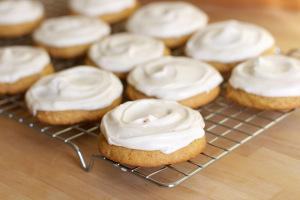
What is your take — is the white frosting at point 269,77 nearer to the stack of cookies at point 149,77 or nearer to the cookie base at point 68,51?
the stack of cookies at point 149,77

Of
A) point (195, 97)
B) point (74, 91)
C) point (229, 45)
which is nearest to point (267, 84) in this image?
point (195, 97)

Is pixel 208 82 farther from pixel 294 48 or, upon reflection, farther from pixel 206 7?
pixel 206 7

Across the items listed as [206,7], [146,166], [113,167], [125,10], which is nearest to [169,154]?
[146,166]

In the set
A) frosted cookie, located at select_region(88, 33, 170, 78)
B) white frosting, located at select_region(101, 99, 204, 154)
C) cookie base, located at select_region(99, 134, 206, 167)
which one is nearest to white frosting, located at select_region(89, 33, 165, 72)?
frosted cookie, located at select_region(88, 33, 170, 78)

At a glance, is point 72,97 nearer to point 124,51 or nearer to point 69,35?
point 124,51

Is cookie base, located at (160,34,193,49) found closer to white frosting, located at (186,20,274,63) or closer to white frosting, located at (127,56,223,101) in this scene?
white frosting, located at (186,20,274,63)

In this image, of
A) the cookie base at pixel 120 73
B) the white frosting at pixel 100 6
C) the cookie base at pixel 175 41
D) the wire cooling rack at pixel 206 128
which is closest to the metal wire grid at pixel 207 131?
the wire cooling rack at pixel 206 128

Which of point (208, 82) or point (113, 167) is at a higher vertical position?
point (208, 82)
